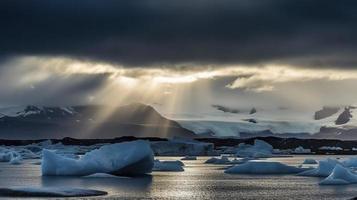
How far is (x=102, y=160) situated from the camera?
43.0 meters

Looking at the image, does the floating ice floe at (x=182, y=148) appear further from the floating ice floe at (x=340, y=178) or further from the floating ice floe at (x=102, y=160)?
the floating ice floe at (x=340, y=178)

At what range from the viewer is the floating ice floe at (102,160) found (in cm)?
4231

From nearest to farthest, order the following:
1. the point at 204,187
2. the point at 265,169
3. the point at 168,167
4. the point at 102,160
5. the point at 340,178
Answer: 1. the point at 204,187
2. the point at 340,178
3. the point at 102,160
4. the point at 265,169
5. the point at 168,167

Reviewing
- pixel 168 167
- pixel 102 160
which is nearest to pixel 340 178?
pixel 102 160

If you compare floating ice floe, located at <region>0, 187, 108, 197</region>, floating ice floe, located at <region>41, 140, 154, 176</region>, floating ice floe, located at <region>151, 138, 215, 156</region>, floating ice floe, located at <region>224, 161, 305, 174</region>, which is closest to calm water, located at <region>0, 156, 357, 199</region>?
floating ice floe, located at <region>0, 187, 108, 197</region>

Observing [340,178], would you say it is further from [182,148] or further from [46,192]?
[182,148]

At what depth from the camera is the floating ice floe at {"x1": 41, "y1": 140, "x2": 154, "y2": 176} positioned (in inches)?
1666

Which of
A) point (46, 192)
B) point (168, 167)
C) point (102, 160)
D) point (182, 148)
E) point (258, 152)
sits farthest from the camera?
point (182, 148)

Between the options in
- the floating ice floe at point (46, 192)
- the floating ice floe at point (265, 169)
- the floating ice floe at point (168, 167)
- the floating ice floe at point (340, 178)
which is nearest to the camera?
the floating ice floe at point (46, 192)

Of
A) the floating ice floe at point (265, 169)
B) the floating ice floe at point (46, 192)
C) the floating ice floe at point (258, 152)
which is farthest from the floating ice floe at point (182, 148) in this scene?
the floating ice floe at point (46, 192)

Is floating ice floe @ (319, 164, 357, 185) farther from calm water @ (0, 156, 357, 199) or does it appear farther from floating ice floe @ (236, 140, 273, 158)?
floating ice floe @ (236, 140, 273, 158)

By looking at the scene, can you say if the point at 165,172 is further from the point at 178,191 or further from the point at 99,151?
the point at 178,191

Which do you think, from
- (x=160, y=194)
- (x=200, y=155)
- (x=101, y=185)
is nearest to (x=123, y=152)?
(x=101, y=185)

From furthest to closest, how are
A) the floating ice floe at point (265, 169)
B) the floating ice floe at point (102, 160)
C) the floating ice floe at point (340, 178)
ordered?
the floating ice floe at point (265, 169) → the floating ice floe at point (102, 160) → the floating ice floe at point (340, 178)
